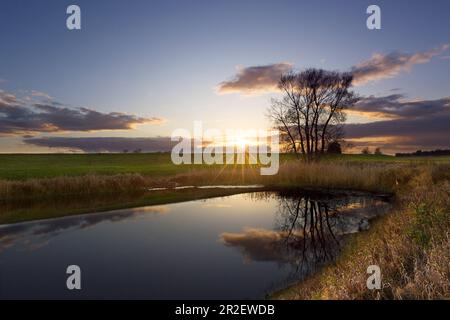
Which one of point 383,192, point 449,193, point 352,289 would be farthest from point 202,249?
point 383,192

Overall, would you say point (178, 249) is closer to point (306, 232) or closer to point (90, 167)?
point (306, 232)

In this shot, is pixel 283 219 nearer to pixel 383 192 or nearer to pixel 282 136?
pixel 383 192

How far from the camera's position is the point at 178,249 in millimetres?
11523

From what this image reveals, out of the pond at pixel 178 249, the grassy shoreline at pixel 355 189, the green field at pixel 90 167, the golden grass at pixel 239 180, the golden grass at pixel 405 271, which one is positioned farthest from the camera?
the green field at pixel 90 167

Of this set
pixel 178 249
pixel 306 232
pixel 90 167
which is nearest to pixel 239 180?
pixel 306 232

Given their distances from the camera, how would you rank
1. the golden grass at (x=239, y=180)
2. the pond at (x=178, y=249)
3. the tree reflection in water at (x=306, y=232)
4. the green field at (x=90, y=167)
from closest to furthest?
1. the pond at (x=178, y=249)
2. the tree reflection in water at (x=306, y=232)
3. the golden grass at (x=239, y=180)
4. the green field at (x=90, y=167)

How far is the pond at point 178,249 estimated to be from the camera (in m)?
8.28

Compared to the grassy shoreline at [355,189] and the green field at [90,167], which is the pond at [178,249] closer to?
the grassy shoreline at [355,189]

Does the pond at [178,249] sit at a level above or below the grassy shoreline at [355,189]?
below

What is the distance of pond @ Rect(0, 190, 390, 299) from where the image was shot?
326 inches

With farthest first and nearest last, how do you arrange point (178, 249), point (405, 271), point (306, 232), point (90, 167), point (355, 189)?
1. point (90, 167)
2. point (355, 189)
3. point (306, 232)
4. point (178, 249)
5. point (405, 271)

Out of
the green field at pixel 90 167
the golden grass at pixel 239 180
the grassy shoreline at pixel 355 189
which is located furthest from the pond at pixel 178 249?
the green field at pixel 90 167

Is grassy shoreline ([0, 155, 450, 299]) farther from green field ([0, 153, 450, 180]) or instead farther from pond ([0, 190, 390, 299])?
green field ([0, 153, 450, 180])
